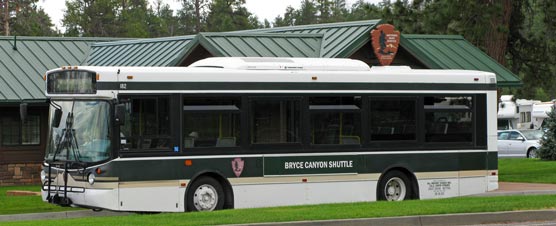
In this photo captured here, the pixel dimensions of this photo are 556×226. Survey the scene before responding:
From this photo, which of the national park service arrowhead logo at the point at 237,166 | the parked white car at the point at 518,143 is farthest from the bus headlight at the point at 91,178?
the parked white car at the point at 518,143

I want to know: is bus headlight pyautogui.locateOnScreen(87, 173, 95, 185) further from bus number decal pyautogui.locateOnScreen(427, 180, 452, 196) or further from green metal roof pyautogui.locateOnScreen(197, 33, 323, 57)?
green metal roof pyautogui.locateOnScreen(197, 33, 323, 57)

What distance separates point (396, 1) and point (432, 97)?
19.4m

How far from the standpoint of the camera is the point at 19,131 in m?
33.6

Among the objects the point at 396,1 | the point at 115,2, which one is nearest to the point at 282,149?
the point at 396,1

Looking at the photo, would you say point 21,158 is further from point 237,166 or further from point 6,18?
point 6,18

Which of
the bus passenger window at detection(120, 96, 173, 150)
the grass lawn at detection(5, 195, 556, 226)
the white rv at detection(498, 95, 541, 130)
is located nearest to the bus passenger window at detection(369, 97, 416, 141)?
the grass lawn at detection(5, 195, 556, 226)

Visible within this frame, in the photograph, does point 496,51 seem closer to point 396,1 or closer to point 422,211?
point 396,1

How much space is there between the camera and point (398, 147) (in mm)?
22234

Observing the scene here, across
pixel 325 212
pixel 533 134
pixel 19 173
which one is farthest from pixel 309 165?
pixel 533 134

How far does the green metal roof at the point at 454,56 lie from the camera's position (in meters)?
30.2

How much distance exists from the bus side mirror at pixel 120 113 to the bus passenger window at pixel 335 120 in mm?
3810

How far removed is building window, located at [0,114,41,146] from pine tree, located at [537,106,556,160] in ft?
61.1

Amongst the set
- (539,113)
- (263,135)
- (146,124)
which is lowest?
(263,135)

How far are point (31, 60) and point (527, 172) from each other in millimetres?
15329
